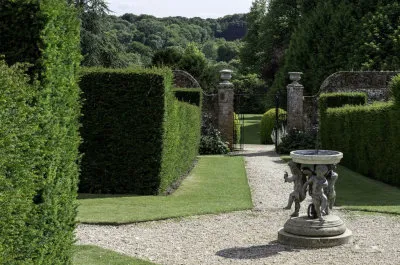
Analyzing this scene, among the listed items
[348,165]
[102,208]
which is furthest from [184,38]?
[102,208]

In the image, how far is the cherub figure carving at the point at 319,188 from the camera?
8.70 m

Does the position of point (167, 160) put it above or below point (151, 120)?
below

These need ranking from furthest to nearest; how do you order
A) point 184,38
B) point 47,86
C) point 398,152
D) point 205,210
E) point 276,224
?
point 184,38 → point 398,152 → point 205,210 → point 276,224 → point 47,86

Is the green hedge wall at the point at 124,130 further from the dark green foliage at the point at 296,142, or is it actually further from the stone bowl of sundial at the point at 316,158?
the dark green foliage at the point at 296,142

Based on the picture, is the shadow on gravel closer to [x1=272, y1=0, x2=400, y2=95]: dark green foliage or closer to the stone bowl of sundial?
the stone bowl of sundial

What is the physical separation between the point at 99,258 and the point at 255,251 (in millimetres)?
2226

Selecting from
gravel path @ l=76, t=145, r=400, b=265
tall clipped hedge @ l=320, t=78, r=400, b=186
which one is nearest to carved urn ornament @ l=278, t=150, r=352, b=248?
gravel path @ l=76, t=145, r=400, b=265

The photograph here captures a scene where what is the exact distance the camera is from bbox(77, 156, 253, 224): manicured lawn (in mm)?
10258

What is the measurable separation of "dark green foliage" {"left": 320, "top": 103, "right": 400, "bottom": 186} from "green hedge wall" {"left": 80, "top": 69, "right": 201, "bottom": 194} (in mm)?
6080

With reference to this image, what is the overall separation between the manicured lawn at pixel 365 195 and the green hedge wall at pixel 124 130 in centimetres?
417

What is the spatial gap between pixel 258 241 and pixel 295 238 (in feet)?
1.93

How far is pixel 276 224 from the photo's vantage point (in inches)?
402

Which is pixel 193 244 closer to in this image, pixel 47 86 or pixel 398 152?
pixel 47 86

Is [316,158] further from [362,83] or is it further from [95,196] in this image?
[362,83]
